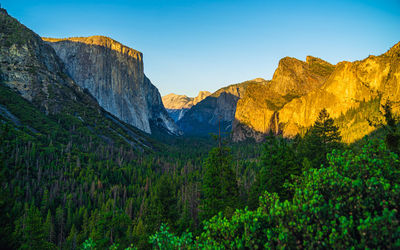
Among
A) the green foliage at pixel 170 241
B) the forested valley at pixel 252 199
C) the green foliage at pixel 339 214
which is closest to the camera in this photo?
the green foliage at pixel 339 214

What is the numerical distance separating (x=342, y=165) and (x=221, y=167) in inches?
725

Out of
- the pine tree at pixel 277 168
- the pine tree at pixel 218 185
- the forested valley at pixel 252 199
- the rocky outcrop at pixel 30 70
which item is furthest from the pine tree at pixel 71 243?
the rocky outcrop at pixel 30 70

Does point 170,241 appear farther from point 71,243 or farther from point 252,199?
point 71,243

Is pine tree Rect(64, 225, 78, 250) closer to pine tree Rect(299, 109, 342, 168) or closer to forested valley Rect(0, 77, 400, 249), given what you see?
forested valley Rect(0, 77, 400, 249)

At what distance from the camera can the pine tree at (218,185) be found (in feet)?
80.8

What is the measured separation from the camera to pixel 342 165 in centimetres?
846

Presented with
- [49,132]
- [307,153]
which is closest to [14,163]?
[49,132]

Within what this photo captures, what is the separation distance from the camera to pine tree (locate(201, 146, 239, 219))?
80.8 ft

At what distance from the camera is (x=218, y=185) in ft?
83.7

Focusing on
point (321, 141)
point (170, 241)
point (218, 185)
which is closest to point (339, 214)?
point (170, 241)

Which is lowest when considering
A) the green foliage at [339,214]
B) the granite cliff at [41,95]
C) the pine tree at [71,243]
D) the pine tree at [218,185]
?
the pine tree at [71,243]

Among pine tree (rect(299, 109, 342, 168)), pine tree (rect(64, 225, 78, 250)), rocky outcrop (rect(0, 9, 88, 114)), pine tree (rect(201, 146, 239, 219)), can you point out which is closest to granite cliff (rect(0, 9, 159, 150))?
rocky outcrop (rect(0, 9, 88, 114))

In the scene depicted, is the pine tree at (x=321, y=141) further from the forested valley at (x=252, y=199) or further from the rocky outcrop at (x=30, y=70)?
the rocky outcrop at (x=30, y=70)

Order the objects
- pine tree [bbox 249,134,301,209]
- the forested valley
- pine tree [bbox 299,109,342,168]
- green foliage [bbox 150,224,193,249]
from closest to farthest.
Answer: the forested valley, green foliage [bbox 150,224,193,249], pine tree [bbox 249,134,301,209], pine tree [bbox 299,109,342,168]
